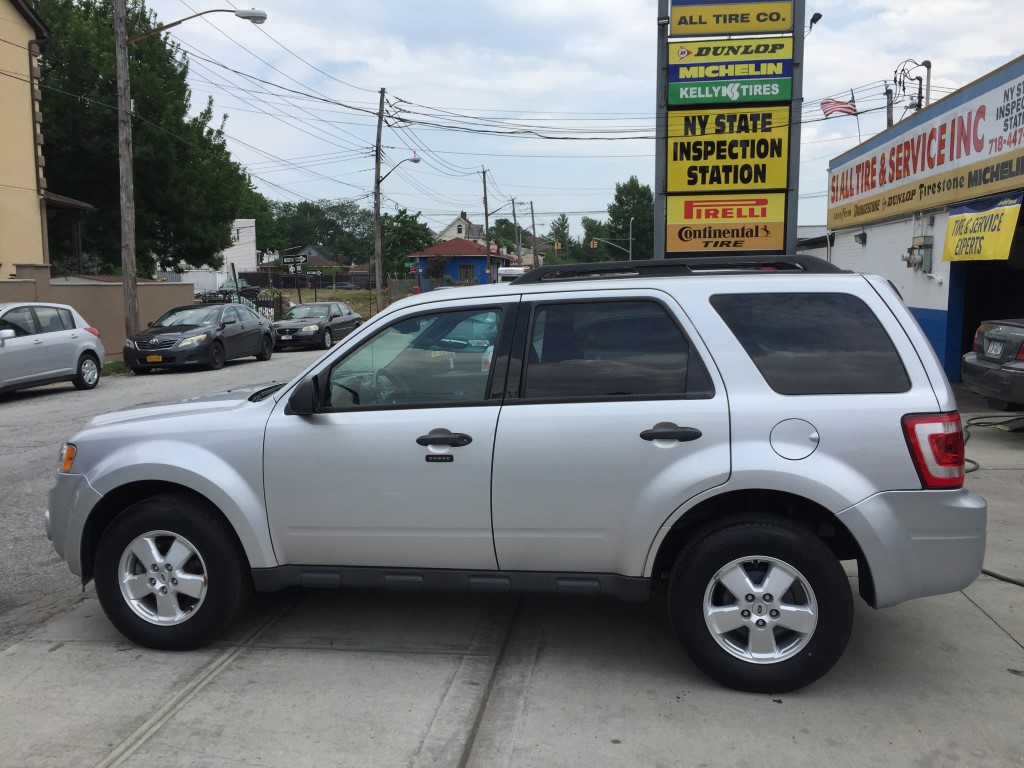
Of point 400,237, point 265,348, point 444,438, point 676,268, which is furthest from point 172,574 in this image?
point 400,237

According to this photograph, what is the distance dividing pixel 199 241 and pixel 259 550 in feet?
110

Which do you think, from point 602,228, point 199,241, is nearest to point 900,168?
point 199,241

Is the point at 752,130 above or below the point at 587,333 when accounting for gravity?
above

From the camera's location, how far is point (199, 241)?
35.2 meters

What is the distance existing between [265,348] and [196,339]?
3570mm

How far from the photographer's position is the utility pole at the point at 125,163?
20703 mm

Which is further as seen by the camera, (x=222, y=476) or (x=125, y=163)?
(x=125, y=163)

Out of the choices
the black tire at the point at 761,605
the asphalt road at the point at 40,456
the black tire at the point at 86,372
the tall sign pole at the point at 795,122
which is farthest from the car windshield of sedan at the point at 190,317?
the black tire at the point at 761,605

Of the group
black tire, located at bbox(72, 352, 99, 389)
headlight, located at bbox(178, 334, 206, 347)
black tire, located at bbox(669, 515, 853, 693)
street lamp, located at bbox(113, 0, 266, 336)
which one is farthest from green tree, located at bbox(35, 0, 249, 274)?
black tire, located at bbox(669, 515, 853, 693)

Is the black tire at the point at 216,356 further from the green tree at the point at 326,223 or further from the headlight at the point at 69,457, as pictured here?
the green tree at the point at 326,223

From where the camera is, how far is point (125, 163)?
68.4 feet

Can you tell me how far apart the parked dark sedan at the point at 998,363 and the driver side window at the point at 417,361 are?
7275mm

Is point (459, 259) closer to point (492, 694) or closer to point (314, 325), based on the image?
point (314, 325)

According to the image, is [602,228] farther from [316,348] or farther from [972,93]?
[972,93]
